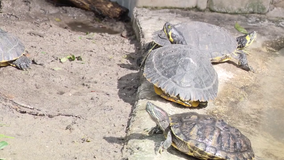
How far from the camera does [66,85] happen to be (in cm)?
541

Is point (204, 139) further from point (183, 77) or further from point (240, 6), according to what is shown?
point (240, 6)

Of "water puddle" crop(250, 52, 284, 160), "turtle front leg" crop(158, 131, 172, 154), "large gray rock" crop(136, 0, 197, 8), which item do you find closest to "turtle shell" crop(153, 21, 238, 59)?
"water puddle" crop(250, 52, 284, 160)

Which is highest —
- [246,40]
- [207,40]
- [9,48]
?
[207,40]

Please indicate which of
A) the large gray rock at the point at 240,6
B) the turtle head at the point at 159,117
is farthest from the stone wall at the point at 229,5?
the turtle head at the point at 159,117

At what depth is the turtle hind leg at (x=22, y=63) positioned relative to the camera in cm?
566

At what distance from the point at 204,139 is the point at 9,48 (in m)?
3.49

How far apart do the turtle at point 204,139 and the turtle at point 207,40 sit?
2038 millimetres

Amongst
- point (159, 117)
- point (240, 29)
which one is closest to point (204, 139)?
point (159, 117)

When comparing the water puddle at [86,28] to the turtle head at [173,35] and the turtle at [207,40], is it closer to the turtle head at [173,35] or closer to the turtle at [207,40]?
the turtle at [207,40]

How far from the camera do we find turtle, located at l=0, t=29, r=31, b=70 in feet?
18.6

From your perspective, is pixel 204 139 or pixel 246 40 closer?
pixel 204 139

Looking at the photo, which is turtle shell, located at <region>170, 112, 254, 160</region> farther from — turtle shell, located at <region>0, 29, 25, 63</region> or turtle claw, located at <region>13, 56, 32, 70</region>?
turtle shell, located at <region>0, 29, 25, 63</region>

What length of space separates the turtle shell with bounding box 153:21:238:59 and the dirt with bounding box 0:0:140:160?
3.13 feet

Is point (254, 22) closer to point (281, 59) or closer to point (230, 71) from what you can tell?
point (281, 59)
